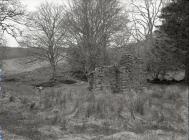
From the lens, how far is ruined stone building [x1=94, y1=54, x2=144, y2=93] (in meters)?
21.3

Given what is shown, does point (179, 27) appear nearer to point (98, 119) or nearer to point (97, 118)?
point (97, 118)

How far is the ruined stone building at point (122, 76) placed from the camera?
21.3 m

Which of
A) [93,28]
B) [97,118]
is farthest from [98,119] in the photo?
[93,28]

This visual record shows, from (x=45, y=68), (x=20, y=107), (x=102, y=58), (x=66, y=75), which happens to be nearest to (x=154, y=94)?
(x=20, y=107)

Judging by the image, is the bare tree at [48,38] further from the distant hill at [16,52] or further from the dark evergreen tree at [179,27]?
the dark evergreen tree at [179,27]

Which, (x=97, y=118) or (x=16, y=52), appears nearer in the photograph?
(x=97, y=118)

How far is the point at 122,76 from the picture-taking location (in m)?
21.5

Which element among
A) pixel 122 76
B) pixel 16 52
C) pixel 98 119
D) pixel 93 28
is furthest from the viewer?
pixel 16 52

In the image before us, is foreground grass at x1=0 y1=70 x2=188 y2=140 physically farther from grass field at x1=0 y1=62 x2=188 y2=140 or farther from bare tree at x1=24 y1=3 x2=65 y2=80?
bare tree at x1=24 y1=3 x2=65 y2=80

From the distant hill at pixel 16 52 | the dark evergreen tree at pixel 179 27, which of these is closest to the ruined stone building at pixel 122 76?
the dark evergreen tree at pixel 179 27

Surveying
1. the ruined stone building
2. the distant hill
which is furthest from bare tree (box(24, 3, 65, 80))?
the ruined stone building

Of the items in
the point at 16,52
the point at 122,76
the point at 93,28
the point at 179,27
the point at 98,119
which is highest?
the point at 93,28

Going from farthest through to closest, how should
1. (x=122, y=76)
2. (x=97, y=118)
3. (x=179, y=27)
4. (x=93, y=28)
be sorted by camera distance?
1. (x=93, y=28)
2. (x=179, y=27)
3. (x=122, y=76)
4. (x=97, y=118)

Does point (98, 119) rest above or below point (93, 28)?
below
